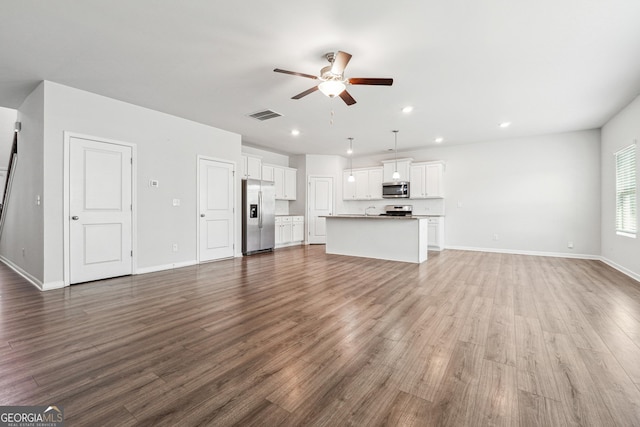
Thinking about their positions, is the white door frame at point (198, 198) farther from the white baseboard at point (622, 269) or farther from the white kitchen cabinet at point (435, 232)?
the white baseboard at point (622, 269)

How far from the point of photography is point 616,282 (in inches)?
158

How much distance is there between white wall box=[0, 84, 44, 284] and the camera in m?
3.75

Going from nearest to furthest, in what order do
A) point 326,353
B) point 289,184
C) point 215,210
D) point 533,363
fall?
1. point 533,363
2. point 326,353
3. point 215,210
4. point 289,184

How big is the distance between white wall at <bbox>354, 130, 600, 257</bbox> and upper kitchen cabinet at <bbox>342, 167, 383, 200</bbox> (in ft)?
4.87

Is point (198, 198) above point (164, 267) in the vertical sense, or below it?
above

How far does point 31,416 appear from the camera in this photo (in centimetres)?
144

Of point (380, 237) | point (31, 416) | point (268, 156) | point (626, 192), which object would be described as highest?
point (268, 156)

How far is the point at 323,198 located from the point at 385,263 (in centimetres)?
381

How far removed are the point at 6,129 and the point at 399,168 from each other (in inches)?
370

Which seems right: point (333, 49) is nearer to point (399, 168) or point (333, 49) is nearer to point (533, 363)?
point (533, 363)

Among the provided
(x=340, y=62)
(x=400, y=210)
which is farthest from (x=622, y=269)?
(x=340, y=62)

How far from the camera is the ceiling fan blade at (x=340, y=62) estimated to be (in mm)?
2623

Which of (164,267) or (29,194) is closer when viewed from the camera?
(29,194)

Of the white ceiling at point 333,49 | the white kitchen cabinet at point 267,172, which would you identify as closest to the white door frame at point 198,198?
the white ceiling at point 333,49
